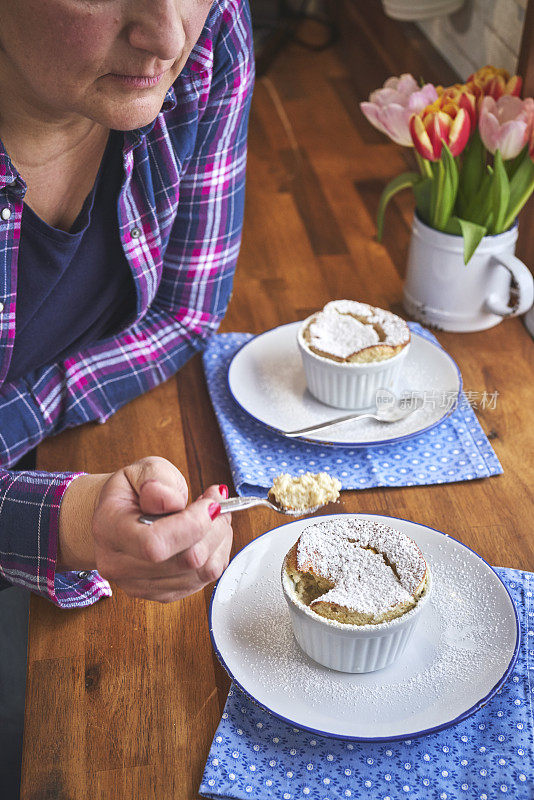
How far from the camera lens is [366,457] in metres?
1.05

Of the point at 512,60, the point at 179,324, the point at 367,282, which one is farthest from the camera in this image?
the point at 512,60

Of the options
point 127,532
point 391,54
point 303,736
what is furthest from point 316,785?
point 391,54

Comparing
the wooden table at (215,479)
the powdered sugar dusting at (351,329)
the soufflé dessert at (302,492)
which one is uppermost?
the soufflé dessert at (302,492)

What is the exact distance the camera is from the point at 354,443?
3.36 ft

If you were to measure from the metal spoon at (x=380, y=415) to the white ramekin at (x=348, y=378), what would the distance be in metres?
0.02

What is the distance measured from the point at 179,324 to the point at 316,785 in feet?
2.35

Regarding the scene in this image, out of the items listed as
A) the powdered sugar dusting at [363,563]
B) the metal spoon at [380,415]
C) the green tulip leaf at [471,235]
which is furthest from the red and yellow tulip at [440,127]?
the powdered sugar dusting at [363,563]

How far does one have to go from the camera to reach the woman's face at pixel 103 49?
731mm

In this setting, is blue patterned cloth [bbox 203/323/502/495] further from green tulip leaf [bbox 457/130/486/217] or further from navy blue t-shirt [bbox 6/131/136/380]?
green tulip leaf [bbox 457/130/486/217]

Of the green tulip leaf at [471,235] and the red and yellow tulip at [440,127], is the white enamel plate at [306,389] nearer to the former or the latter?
the green tulip leaf at [471,235]

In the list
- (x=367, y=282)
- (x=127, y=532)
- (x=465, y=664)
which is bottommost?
(x=367, y=282)

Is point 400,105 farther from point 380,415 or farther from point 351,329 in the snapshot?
point 380,415

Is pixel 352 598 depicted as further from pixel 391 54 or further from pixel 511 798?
pixel 391 54

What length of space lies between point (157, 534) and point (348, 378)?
0.45 m
